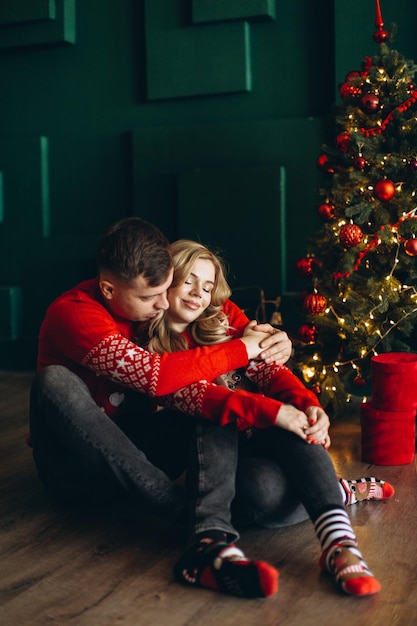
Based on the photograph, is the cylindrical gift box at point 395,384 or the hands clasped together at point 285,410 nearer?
the hands clasped together at point 285,410

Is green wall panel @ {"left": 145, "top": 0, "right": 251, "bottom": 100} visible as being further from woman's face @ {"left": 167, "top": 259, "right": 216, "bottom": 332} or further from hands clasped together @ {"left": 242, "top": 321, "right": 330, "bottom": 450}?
hands clasped together @ {"left": 242, "top": 321, "right": 330, "bottom": 450}

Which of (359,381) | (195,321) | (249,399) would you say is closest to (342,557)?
(249,399)

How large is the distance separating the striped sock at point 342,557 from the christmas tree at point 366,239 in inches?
52.7

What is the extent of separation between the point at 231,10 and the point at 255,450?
267cm

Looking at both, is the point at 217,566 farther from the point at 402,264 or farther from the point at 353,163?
the point at 353,163

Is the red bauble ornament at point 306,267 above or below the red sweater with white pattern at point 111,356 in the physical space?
above

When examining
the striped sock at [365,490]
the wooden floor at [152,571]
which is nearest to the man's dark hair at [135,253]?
the wooden floor at [152,571]

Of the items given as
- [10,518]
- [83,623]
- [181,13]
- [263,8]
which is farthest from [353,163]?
[83,623]

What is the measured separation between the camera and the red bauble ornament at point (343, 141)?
3.21 metres

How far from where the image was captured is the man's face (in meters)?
2.10

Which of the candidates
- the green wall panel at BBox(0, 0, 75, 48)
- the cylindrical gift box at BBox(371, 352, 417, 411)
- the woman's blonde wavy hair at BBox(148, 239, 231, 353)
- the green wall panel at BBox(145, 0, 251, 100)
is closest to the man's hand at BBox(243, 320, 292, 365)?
the woman's blonde wavy hair at BBox(148, 239, 231, 353)

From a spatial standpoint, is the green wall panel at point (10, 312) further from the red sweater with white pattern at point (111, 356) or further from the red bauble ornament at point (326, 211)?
the red sweater with white pattern at point (111, 356)

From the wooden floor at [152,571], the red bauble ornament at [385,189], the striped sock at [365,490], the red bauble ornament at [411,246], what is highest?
the red bauble ornament at [385,189]

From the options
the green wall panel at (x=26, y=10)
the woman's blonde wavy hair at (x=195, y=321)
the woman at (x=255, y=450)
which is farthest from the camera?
the green wall panel at (x=26, y=10)
